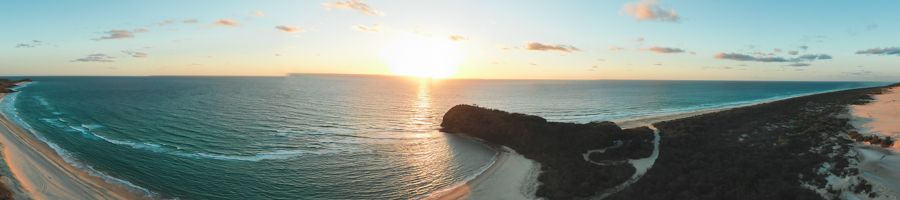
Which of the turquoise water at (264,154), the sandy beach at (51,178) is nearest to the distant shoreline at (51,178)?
the sandy beach at (51,178)

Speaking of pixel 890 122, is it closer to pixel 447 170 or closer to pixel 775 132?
pixel 775 132

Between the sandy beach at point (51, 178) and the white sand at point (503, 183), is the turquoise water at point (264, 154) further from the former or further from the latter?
the white sand at point (503, 183)

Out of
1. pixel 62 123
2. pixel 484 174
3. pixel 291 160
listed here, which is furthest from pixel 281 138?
pixel 62 123

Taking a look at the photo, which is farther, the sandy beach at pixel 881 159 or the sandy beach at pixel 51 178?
the sandy beach at pixel 51 178

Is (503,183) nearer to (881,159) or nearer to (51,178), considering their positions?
(881,159)

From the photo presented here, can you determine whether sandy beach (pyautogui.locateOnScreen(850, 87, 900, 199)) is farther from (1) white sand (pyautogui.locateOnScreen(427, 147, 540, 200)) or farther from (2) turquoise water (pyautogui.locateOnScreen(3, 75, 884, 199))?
(2) turquoise water (pyautogui.locateOnScreen(3, 75, 884, 199))

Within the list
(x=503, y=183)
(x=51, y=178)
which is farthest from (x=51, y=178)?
(x=503, y=183)

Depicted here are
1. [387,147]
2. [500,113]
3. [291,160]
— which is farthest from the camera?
[500,113]
